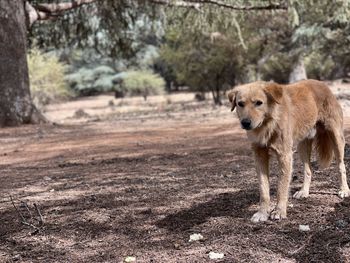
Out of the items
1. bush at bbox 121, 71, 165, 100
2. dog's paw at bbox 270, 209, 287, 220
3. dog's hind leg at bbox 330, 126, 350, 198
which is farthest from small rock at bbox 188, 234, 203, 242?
bush at bbox 121, 71, 165, 100

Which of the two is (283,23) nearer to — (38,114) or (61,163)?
(38,114)

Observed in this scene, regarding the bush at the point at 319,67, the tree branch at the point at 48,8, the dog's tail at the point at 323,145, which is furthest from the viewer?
the bush at the point at 319,67

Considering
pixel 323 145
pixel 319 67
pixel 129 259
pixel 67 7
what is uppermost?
pixel 67 7

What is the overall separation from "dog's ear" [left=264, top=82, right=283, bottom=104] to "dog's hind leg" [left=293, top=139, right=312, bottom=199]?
119 centimetres

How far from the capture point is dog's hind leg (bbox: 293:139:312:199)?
540 centimetres

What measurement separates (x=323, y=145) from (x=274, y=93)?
4.53 ft

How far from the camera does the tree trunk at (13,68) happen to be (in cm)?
1524

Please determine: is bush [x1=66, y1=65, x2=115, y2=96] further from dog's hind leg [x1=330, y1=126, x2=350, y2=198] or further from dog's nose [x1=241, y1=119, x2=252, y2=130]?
dog's nose [x1=241, y1=119, x2=252, y2=130]

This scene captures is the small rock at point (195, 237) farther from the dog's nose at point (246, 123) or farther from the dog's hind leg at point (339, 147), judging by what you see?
the dog's hind leg at point (339, 147)

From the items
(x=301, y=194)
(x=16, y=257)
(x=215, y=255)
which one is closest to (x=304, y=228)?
(x=215, y=255)

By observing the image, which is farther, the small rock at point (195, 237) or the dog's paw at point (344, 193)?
the dog's paw at point (344, 193)

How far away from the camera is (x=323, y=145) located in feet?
18.7

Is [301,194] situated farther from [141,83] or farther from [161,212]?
[141,83]

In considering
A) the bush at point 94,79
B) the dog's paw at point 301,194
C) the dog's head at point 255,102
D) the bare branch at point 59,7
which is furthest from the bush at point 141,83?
the dog's head at point 255,102
